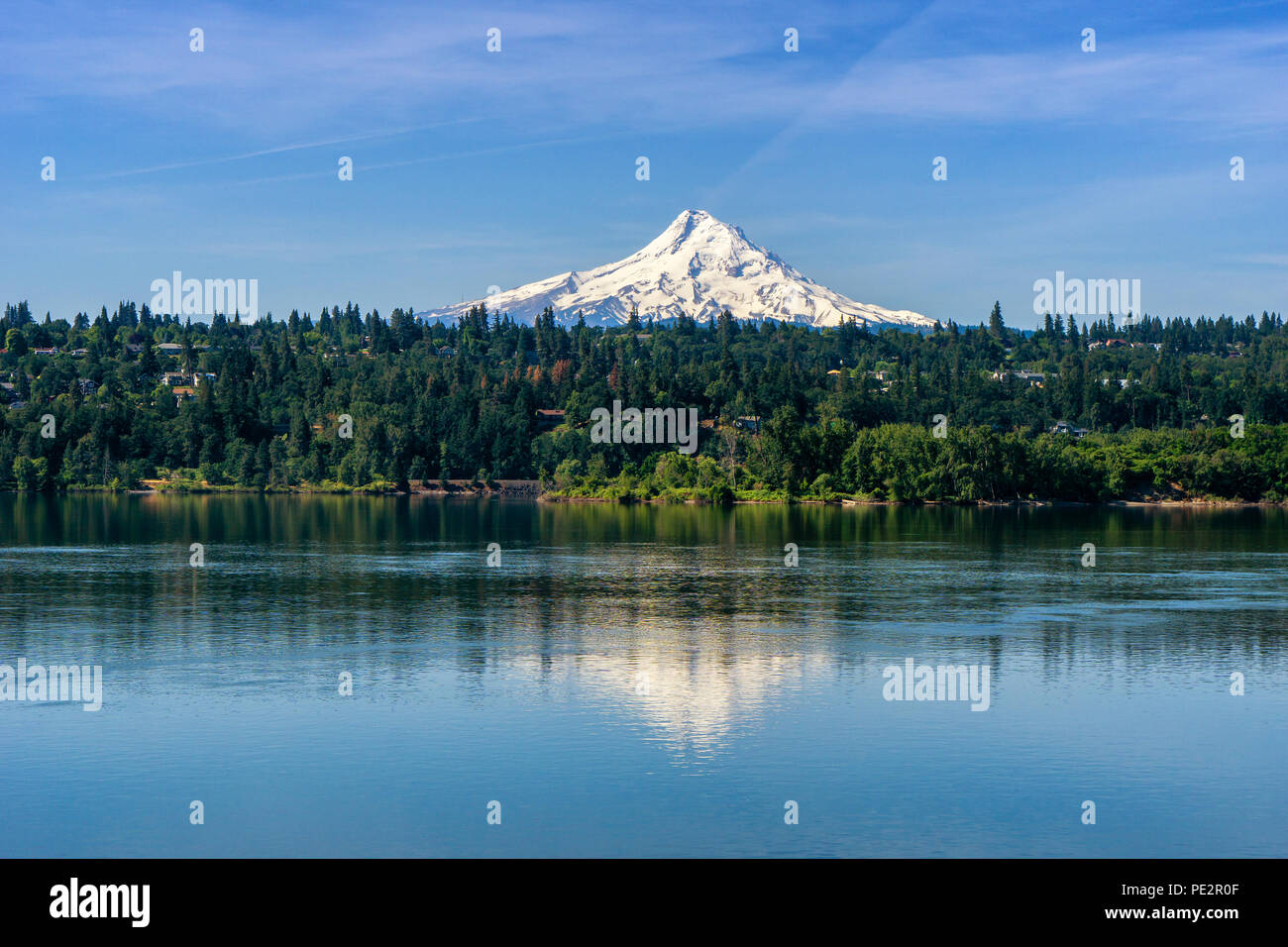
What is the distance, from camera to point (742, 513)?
6225 inches

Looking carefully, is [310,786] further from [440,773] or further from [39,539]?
[39,539]

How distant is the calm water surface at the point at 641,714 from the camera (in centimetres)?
2655

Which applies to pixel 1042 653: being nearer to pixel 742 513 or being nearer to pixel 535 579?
pixel 535 579

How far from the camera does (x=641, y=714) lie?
3597 cm

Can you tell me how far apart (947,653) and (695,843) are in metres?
22.9

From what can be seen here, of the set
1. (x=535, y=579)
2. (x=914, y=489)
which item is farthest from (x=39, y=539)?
(x=914, y=489)

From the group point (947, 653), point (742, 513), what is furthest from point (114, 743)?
point (742, 513)

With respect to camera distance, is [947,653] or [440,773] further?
[947,653]

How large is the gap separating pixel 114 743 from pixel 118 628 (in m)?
20.7

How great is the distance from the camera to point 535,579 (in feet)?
240

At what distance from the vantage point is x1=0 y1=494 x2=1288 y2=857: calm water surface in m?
26.5
